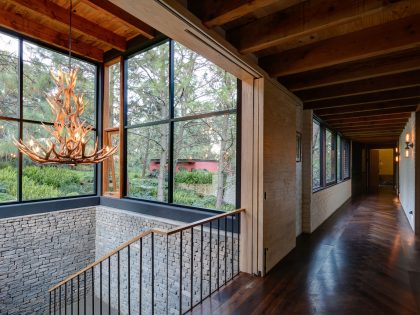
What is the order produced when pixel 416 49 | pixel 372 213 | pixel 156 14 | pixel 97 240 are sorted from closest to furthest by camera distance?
pixel 156 14, pixel 416 49, pixel 97 240, pixel 372 213

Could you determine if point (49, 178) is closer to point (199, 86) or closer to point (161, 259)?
point (161, 259)

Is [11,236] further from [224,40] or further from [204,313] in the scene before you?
[224,40]

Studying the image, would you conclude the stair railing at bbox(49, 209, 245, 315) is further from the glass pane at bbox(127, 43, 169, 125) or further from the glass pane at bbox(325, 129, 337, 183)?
the glass pane at bbox(325, 129, 337, 183)

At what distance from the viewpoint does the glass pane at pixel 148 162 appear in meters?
4.35

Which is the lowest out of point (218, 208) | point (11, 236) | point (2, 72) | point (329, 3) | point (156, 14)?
point (11, 236)

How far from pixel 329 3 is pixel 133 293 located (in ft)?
16.4

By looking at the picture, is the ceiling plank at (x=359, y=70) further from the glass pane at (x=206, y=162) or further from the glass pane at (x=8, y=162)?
the glass pane at (x=8, y=162)

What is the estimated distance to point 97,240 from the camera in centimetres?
523

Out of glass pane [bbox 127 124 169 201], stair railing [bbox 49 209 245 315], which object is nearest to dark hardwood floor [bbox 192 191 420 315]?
stair railing [bbox 49 209 245 315]

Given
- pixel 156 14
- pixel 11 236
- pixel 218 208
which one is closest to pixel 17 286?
pixel 11 236

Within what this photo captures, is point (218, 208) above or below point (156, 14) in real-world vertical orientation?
below

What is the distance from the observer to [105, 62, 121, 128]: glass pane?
5199 millimetres

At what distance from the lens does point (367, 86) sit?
11.0 ft

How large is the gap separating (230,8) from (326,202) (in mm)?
5482
